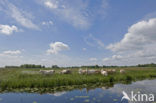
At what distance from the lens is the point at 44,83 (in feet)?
42.6

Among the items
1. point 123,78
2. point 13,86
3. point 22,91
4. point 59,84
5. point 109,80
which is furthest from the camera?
point 123,78

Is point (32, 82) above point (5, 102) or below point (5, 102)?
above

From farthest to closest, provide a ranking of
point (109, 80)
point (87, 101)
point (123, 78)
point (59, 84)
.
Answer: point (123, 78) < point (109, 80) < point (59, 84) < point (87, 101)

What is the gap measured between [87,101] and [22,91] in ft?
23.6

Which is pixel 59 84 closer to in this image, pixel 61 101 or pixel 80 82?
pixel 80 82

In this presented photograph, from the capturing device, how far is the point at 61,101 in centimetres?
864

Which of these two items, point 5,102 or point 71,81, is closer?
point 5,102

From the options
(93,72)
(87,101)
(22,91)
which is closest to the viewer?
(87,101)

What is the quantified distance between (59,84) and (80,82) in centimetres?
297

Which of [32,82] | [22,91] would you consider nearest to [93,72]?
[32,82]

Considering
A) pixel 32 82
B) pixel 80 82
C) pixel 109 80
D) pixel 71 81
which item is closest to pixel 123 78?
pixel 109 80

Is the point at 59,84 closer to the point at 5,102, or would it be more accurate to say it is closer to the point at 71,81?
the point at 71,81

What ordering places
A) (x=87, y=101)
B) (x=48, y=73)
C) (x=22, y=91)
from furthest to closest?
(x=48, y=73) → (x=22, y=91) → (x=87, y=101)

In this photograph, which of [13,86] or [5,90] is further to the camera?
[13,86]
